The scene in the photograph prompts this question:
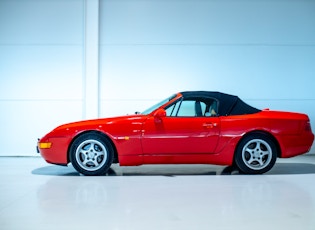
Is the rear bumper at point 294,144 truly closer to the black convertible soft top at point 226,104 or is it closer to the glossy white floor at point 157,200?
the glossy white floor at point 157,200

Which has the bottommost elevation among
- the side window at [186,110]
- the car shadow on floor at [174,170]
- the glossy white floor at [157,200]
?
the car shadow on floor at [174,170]

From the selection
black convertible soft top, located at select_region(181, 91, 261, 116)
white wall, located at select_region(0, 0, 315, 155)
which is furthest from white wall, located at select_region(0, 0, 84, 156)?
black convertible soft top, located at select_region(181, 91, 261, 116)

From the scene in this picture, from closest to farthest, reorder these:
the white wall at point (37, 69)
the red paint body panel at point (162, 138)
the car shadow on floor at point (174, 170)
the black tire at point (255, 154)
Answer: the red paint body panel at point (162, 138), the black tire at point (255, 154), the car shadow on floor at point (174, 170), the white wall at point (37, 69)

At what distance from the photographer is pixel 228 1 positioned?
8.59 meters

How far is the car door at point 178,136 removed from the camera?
550 cm

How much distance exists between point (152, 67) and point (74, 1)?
2.18 meters

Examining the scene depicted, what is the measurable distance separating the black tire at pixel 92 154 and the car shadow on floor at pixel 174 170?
0.95 feet

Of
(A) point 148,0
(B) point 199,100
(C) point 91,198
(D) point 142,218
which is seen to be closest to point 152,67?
(A) point 148,0

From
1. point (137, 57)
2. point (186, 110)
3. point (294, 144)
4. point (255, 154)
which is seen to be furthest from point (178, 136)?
point (137, 57)

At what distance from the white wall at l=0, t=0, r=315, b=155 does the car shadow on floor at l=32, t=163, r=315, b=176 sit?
79.4 inches

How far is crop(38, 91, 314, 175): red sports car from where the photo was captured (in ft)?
18.0

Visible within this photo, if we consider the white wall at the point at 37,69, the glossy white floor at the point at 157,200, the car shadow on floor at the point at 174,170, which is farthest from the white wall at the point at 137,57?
the glossy white floor at the point at 157,200

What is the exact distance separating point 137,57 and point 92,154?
3517 millimetres

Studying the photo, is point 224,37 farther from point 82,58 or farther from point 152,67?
point 82,58
